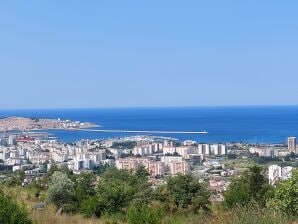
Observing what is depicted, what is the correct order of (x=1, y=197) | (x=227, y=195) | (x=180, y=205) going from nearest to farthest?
(x=1, y=197)
(x=227, y=195)
(x=180, y=205)

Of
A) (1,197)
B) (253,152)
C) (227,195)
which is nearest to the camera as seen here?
(1,197)

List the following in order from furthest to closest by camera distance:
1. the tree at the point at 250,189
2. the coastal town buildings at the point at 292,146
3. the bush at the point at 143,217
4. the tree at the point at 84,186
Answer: the coastal town buildings at the point at 292,146
the tree at the point at 84,186
the tree at the point at 250,189
the bush at the point at 143,217

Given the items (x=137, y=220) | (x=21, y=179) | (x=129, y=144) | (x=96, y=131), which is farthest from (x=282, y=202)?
(x=96, y=131)

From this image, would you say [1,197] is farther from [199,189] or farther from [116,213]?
[199,189]

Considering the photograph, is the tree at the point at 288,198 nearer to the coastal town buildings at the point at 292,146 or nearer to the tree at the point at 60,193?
the tree at the point at 60,193

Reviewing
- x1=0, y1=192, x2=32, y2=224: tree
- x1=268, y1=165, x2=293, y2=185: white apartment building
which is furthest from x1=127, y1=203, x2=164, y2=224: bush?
x1=268, y1=165, x2=293, y2=185: white apartment building

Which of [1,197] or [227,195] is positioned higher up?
[1,197]

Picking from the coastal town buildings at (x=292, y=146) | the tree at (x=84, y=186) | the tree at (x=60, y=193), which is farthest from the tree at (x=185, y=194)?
the coastal town buildings at (x=292, y=146)

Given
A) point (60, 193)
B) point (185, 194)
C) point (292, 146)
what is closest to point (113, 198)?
point (60, 193)
